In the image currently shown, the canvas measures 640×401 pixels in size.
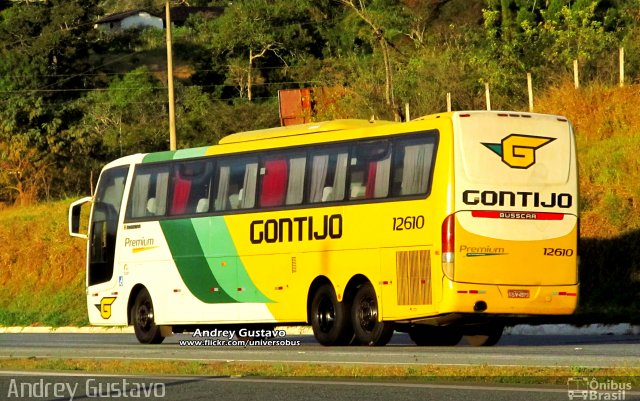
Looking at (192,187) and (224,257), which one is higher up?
(192,187)

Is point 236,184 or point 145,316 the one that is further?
point 145,316

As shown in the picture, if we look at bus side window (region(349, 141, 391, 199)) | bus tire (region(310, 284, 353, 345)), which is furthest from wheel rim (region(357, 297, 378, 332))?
bus side window (region(349, 141, 391, 199))

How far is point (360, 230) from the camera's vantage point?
890 inches

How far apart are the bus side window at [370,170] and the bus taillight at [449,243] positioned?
5.51 ft

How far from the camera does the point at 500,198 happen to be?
2119cm

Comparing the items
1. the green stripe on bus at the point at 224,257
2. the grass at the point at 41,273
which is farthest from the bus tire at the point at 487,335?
the grass at the point at 41,273

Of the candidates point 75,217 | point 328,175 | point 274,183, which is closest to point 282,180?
point 274,183

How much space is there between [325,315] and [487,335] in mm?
2699

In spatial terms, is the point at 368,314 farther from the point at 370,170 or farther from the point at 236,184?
the point at 236,184

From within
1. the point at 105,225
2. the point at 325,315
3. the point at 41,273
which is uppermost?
the point at 105,225

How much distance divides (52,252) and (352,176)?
2568 cm

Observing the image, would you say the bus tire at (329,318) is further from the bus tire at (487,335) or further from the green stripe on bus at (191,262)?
the green stripe on bus at (191,262)

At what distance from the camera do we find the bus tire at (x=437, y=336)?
24172mm

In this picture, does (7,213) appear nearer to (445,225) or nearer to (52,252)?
(52,252)
